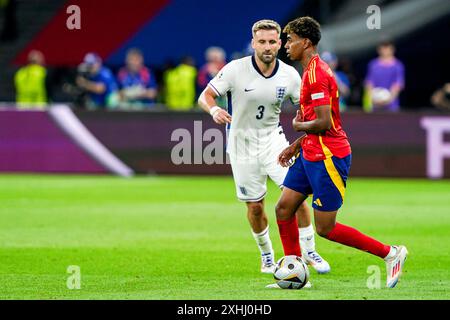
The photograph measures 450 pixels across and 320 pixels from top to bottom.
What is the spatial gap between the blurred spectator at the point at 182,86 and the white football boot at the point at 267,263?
1635cm

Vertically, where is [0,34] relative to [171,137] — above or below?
above

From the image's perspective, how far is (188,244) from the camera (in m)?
13.3

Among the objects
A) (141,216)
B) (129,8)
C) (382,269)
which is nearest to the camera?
(382,269)

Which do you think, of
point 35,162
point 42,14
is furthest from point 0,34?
point 35,162

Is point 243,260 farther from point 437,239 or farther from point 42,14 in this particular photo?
point 42,14

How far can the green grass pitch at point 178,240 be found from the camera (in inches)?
394

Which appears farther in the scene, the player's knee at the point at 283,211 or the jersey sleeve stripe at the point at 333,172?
the player's knee at the point at 283,211

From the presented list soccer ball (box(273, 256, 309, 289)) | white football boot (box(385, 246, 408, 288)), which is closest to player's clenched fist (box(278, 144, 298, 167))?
soccer ball (box(273, 256, 309, 289))

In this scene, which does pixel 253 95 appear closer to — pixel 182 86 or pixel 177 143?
pixel 177 143

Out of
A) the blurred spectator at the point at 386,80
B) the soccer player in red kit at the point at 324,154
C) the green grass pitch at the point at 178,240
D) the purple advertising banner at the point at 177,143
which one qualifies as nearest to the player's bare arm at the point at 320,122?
the soccer player in red kit at the point at 324,154

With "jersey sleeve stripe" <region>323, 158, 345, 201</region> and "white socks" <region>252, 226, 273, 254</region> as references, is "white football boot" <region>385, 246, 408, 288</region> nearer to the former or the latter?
"jersey sleeve stripe" <region>323, 158, 345, 201</region>

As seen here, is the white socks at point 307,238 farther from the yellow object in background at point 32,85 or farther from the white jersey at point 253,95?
the yellow object in background at point 32,85

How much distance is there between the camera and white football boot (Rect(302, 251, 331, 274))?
440 inches

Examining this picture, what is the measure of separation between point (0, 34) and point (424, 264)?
2322 centimetres
